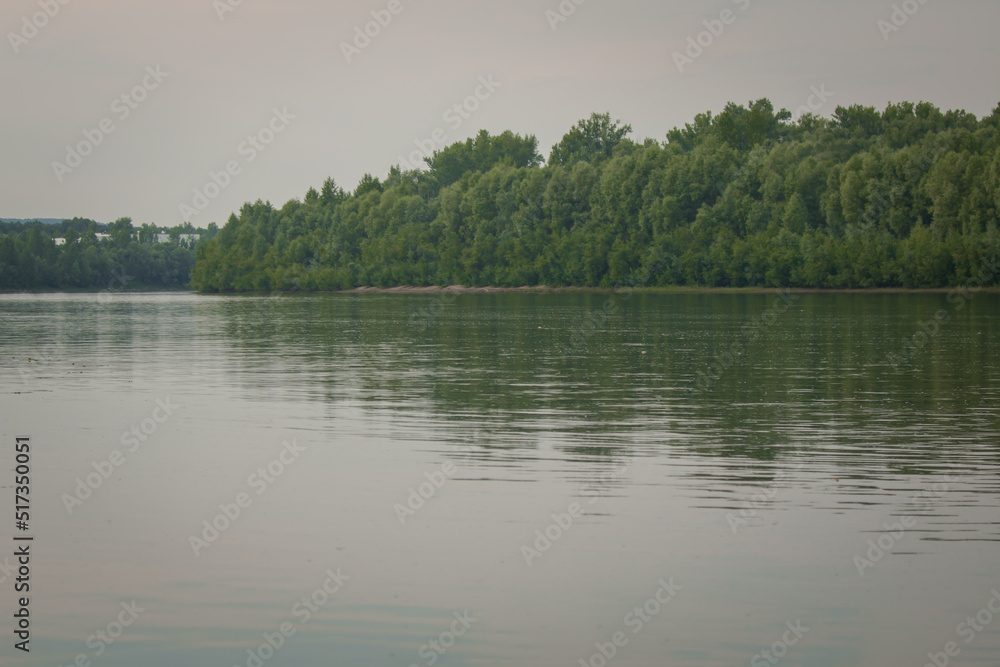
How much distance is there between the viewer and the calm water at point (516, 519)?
9039mm

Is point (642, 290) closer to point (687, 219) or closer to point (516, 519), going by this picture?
point (687, 219)

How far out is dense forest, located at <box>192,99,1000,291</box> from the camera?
104875mm

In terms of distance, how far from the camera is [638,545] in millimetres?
11383

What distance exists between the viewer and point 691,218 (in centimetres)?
13638

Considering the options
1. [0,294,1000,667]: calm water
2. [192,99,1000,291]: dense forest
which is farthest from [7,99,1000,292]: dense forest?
[0,294,1000,667]: calm water

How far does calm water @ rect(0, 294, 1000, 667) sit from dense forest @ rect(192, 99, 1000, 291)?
275 ft

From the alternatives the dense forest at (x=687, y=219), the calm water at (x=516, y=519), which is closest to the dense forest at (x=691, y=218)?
the dense forest at (x=687, y=219)

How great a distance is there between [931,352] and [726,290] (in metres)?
89.3

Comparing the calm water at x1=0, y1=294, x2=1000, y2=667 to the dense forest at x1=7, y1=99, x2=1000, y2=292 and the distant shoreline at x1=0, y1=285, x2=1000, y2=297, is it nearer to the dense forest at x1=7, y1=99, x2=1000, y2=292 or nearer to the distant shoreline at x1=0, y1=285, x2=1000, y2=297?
the distant shoreline at x1=0, y1=285, x2=1000, y2=297

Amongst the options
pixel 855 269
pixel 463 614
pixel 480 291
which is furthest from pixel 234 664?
pixel 480 291

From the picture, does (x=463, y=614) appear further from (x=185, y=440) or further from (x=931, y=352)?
(x=931, y=352)

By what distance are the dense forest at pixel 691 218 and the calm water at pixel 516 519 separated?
83.7m

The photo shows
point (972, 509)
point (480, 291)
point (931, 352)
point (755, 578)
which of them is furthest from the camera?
point (480, 291)

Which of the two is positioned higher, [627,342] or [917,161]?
[917,161]
